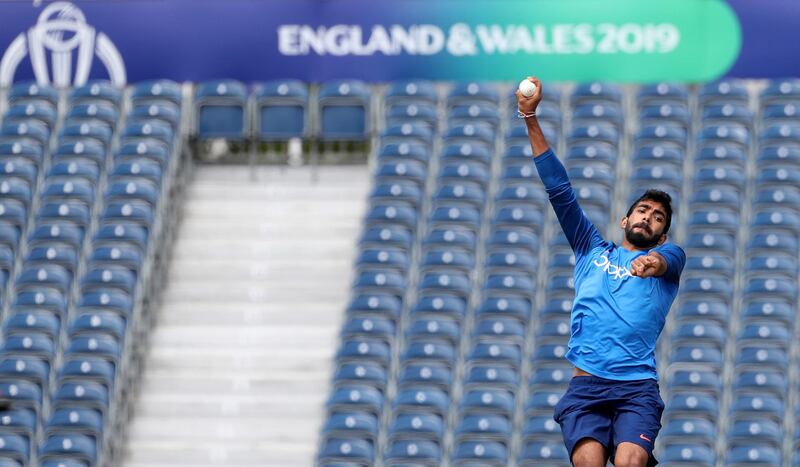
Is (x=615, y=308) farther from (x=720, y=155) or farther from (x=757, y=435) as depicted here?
(x=720, y=155)

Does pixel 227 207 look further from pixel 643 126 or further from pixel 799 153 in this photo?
pixel 799 153

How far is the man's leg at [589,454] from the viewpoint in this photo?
5.77 m

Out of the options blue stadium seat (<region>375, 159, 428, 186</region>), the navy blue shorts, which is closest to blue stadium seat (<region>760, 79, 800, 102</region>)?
blue stadium seat (<region>375, 159, 428, 186</region>)

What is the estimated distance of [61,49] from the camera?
1412 centimetres

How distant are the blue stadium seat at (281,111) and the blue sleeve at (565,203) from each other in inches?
308

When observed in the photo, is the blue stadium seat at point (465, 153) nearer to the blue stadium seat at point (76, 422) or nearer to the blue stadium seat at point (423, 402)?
the blue stadium seat at point (423, 402)

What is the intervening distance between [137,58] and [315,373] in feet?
13.2

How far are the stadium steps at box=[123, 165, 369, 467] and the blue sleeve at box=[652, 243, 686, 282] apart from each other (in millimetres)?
5842

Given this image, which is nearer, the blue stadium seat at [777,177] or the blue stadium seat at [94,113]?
the blue stadium seat at [777,177]

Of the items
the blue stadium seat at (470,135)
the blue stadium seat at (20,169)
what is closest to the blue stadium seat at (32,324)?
the blue stadium seat at (20,169)

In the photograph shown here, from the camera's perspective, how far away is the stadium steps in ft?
37.5

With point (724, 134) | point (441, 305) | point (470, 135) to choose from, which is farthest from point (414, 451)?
point (724, 134)

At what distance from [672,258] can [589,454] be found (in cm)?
86

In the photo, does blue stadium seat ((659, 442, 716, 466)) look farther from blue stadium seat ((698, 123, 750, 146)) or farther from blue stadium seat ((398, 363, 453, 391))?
blue stadium seat ((698, 123, 750, 146))
